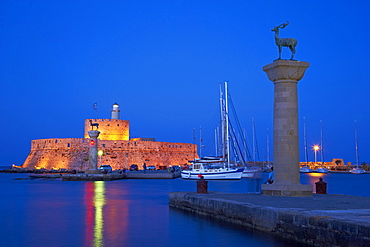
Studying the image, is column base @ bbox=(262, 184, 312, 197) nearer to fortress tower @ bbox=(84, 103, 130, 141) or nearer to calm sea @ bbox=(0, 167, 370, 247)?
calm sea @ bbox=(0, 167, 370, 247)

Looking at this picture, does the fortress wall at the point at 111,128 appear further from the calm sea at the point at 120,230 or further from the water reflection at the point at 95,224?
the calm sea at the point at 120,230

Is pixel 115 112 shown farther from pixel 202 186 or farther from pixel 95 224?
pixel 95 224

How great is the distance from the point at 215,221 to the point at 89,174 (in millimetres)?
25791

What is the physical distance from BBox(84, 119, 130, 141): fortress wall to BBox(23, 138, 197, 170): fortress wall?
8.21ft

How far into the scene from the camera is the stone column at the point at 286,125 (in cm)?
1078

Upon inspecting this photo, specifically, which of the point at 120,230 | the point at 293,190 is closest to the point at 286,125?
the point at 293,190

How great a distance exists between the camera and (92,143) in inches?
1248

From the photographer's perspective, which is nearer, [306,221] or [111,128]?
[306,221]

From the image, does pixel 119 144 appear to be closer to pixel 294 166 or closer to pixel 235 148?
pixel 235 148

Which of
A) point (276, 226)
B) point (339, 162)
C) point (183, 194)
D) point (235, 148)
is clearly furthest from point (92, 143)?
point (339, 162)

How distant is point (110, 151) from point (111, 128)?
3368mm

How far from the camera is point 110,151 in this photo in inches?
1911

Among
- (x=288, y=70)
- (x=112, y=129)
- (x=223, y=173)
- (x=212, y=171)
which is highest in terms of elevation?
(x=112, y=129)

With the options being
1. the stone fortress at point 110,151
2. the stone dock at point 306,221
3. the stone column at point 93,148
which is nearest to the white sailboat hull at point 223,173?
the stone column at point 93,148
